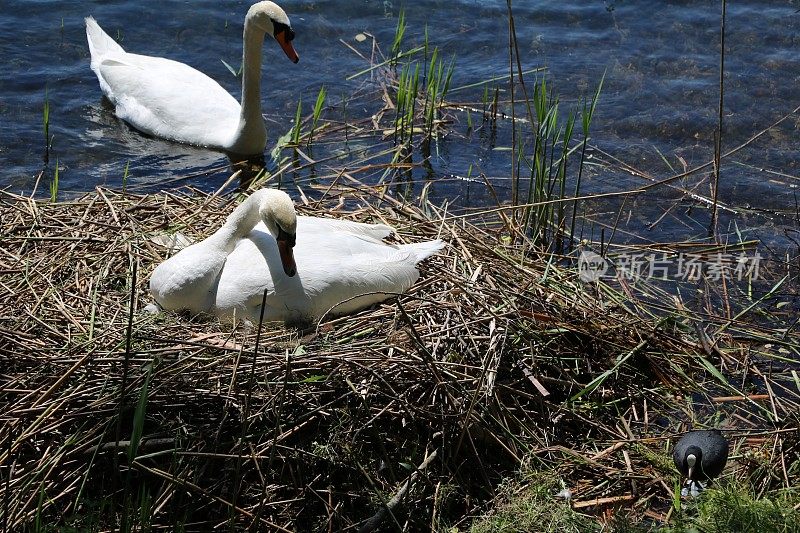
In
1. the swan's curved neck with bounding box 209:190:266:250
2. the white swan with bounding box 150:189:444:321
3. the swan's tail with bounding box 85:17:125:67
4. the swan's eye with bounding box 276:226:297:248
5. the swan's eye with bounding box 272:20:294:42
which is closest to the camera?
the swan's eye with bounding box 276:226:297:248

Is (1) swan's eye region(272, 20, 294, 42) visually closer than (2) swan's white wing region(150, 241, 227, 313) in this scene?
No

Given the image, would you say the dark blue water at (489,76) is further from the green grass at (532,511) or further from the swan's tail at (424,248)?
the green grass at (532,511)

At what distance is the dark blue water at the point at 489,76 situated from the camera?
324 inches

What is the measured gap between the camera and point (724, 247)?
6910 mm

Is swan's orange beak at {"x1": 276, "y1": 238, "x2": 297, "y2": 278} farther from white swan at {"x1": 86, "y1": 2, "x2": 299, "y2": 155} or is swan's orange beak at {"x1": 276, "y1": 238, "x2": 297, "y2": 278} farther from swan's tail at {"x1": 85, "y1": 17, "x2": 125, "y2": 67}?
swan's tail at {"x1": 85, "y1": 17, "x2": 125, "y2": 67}

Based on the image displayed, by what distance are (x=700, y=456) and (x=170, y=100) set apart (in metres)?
6.06

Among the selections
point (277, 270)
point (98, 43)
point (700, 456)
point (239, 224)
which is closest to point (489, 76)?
point (98, 43)

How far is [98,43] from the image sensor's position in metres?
9.87

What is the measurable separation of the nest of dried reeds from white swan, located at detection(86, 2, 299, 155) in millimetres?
2895

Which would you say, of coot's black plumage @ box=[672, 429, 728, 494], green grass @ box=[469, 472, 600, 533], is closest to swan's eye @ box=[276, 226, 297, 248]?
green grass @ box=[469, 472, 600, 533]

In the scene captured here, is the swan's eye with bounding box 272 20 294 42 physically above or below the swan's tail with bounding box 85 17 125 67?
above

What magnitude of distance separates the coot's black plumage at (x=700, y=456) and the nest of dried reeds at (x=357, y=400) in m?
0.21

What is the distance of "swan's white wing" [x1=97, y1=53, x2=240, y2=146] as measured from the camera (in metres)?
8.93

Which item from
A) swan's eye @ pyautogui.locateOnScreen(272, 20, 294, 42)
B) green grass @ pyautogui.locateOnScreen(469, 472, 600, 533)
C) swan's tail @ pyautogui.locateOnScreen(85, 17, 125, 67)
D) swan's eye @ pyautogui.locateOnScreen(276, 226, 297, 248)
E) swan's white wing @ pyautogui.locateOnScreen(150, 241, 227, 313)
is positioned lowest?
green grass @ pyautogui.locateOnScreen(469, 472, 600, 533)
